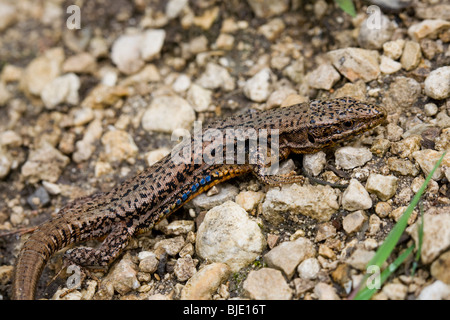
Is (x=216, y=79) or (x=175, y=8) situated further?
(x=175, y=8)

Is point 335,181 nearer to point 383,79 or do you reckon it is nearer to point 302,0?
point 383,79

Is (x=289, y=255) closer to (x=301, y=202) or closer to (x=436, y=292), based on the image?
(x=301, y=202)

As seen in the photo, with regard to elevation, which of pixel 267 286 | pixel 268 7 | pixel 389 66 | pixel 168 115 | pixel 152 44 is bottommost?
pixel 267 286

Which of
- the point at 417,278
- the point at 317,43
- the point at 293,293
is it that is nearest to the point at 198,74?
the point at 317,43

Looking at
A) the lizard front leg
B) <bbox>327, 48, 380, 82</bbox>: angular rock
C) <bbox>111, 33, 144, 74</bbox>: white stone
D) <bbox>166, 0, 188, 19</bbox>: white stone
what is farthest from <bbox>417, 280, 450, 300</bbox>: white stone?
<bbox>166, 0, 188, 19</bbox>: white stone

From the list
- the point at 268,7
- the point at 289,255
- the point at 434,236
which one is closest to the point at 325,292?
the point at 289,255

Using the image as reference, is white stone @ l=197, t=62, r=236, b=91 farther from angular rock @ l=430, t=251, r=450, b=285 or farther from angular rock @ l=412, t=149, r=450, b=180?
angular rock @ l=430, t=251, r=450, b=285

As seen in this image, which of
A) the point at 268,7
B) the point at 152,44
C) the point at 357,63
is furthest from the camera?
the point at 152,44
